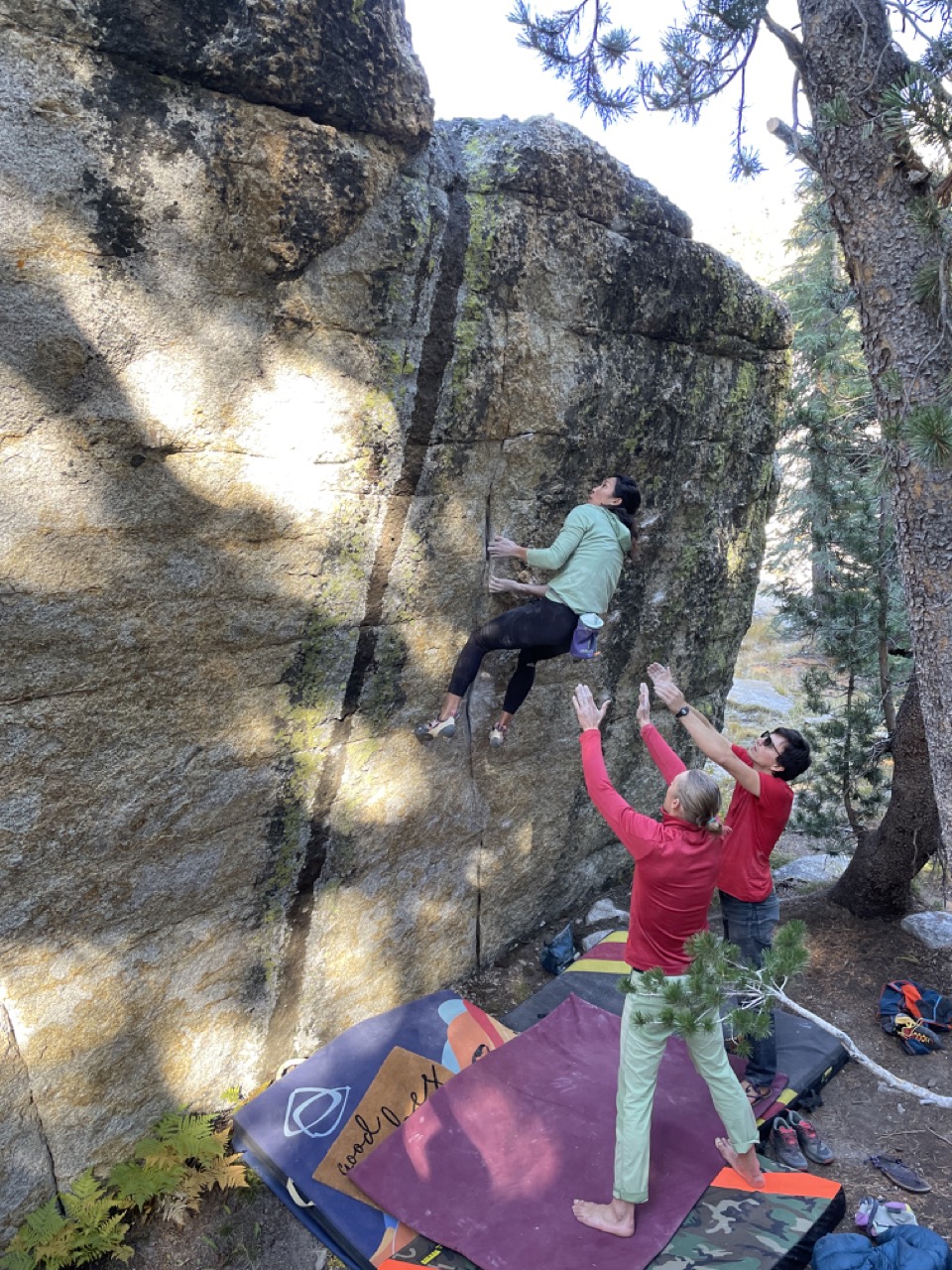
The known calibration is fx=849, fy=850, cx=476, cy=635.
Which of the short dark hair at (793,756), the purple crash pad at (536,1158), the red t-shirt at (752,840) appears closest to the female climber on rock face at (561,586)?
the red t-shirt at (752,840)

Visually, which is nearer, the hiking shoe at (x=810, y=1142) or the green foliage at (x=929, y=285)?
the green foliage at (x=929, y=285)

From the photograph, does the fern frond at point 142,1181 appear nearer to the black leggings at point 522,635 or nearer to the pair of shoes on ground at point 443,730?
the pair of shoes on ground at point 443,730

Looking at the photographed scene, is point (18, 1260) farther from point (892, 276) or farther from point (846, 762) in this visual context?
point (846, 762)

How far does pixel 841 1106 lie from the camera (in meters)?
5.38

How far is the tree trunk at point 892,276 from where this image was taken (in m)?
4.52

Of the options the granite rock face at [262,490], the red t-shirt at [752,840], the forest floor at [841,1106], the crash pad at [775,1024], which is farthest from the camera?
the crash pad at [775,1024]

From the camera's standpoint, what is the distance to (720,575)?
768 centimetres

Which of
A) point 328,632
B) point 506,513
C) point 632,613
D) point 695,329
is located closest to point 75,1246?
point 328,632

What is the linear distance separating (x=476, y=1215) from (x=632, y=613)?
432 centimetres

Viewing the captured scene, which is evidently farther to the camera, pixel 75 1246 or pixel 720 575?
pixel 720 575

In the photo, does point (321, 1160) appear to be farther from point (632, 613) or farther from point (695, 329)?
point (695, 329)

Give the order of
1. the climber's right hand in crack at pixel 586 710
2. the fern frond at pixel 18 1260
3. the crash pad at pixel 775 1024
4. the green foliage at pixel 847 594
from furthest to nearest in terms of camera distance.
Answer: the green foliage at pixel 847 594 < the crash pad at pixel 775 1024 < the climber's right hand in crack at pixel 586 710 < the fern frond at pixel 18 1260

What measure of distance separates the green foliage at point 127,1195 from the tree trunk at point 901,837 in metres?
5.39

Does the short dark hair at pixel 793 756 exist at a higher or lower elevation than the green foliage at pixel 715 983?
higher
